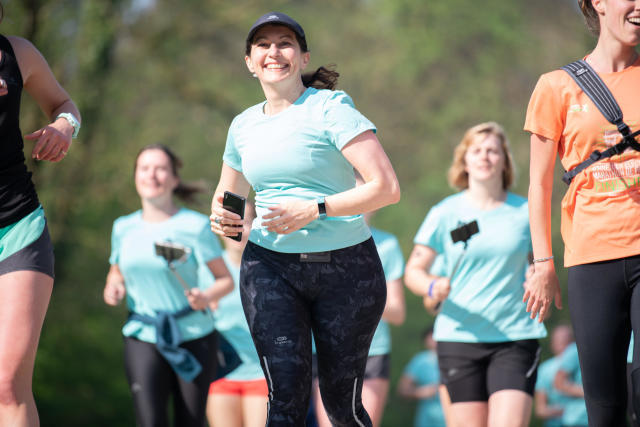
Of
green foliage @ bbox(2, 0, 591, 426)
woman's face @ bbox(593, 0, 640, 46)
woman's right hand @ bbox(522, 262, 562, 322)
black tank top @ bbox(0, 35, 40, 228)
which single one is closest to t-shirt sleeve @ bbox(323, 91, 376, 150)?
woman's right hand @ bbox(522, 262, 562, 322)

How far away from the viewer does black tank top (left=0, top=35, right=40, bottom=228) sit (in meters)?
3.10

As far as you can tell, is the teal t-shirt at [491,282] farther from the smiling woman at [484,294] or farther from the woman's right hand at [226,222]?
the woman's right hand at [226,222]

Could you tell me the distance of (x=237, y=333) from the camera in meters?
5.83

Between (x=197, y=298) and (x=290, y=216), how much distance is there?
223cm

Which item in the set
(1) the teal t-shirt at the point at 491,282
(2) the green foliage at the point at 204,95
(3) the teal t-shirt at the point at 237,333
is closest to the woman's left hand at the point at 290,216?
(1) the teal t-shirt at the point at 491,282

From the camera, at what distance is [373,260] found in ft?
11.1

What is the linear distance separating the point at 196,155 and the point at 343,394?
46.8ft

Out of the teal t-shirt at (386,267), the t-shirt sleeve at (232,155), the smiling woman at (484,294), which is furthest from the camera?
the teal t-shirt at (386,267)

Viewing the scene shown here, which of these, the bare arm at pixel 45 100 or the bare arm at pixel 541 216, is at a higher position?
the bare arm at pixel 45 100

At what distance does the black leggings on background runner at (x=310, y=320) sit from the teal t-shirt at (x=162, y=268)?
6.68 ft

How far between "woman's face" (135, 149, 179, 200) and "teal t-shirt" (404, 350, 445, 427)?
4943 millimetres

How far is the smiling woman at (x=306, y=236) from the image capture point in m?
3.22

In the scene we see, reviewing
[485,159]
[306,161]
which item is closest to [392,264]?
[485,159]

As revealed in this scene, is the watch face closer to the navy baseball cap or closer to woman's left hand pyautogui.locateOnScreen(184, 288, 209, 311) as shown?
the navy baseball cap
